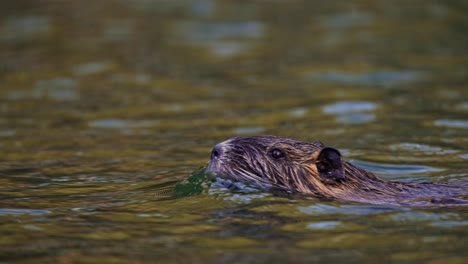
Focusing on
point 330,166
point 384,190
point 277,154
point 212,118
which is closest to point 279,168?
point 277,154

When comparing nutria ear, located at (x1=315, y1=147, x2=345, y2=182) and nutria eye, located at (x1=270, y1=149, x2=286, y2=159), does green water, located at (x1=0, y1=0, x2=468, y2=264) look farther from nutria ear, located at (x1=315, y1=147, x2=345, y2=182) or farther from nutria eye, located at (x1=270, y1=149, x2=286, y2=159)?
nutria eye, located at (x1=270, y1=149, x2=286, y2=159)

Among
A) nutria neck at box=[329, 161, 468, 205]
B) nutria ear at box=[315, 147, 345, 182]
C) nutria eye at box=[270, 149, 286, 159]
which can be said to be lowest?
nutria neck at box=[329, 161, 468, 205]

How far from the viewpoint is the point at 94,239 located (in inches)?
245

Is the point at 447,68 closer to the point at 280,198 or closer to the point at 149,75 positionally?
the point at 149,75

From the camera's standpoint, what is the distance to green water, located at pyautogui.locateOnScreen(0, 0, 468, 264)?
20.3 ft

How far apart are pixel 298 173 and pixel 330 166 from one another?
24 cm

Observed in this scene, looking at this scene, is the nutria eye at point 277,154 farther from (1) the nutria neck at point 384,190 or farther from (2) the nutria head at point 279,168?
(1) the nutria neck at point 384,190

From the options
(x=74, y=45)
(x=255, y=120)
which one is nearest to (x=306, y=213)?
(x=255, y=120)

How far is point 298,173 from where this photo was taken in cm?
722

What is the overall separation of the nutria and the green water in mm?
200

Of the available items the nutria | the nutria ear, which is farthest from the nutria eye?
the nutria ear

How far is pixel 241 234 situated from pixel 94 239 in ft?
3.06

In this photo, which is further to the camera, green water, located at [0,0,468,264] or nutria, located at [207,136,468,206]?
nutria, located at [207,136,468,206]

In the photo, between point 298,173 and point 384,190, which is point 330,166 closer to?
point 298,173
